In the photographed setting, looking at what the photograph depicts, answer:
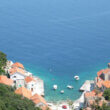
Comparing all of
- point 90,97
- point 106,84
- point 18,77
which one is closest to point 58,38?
point 18,77

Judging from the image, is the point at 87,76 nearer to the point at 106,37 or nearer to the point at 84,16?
the point at 106,37

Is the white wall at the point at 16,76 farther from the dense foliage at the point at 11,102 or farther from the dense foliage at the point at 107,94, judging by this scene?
the dense foliage at the point at 107,94

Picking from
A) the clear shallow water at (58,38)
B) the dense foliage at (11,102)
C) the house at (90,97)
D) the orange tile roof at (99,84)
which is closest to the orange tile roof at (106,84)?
the orange tile roof at (99,84)

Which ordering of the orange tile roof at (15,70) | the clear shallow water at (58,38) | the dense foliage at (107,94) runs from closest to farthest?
1. the dense foliage at (107,94)
2. the orange tile roof at (15,70)
3. the clear shallow water at (58,38)

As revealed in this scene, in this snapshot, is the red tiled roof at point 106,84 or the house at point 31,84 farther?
the house at point 31,84

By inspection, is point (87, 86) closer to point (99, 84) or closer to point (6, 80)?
point (99, 84)

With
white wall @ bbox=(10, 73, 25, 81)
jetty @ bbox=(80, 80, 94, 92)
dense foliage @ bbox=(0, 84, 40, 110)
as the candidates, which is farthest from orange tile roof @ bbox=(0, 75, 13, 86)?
jetty @ bbox=(80, 80, 94, 92)
